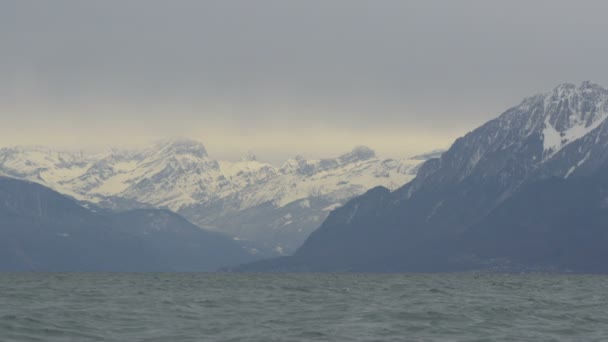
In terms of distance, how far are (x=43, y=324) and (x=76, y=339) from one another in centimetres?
1395

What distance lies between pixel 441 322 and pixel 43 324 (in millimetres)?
43827

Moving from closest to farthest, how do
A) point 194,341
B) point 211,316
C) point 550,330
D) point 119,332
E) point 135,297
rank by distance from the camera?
point 194,341, point 119,332, point 550,330, point 211,316, point 135,297

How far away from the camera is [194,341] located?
103688mm

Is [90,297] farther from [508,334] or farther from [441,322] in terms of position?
[508,334]

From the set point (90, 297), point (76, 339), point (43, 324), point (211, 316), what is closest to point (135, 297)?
point (90, 297)

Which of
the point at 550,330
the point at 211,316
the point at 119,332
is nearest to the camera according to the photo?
the point at 119,332

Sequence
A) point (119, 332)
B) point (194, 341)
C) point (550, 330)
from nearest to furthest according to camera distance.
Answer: point (194, 341), point (119, 332), point (550, 330)

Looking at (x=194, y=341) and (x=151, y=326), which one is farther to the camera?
(x=151, y=326)

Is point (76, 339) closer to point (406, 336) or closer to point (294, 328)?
point (294, 328)

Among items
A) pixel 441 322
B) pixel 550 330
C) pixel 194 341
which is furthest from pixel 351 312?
pixel 194 341

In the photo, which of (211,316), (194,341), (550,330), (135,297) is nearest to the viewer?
(194,341)

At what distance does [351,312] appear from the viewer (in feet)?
465

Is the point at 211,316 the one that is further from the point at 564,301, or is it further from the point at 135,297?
the point at 564,301

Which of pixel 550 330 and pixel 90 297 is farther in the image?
pixel 90 297
